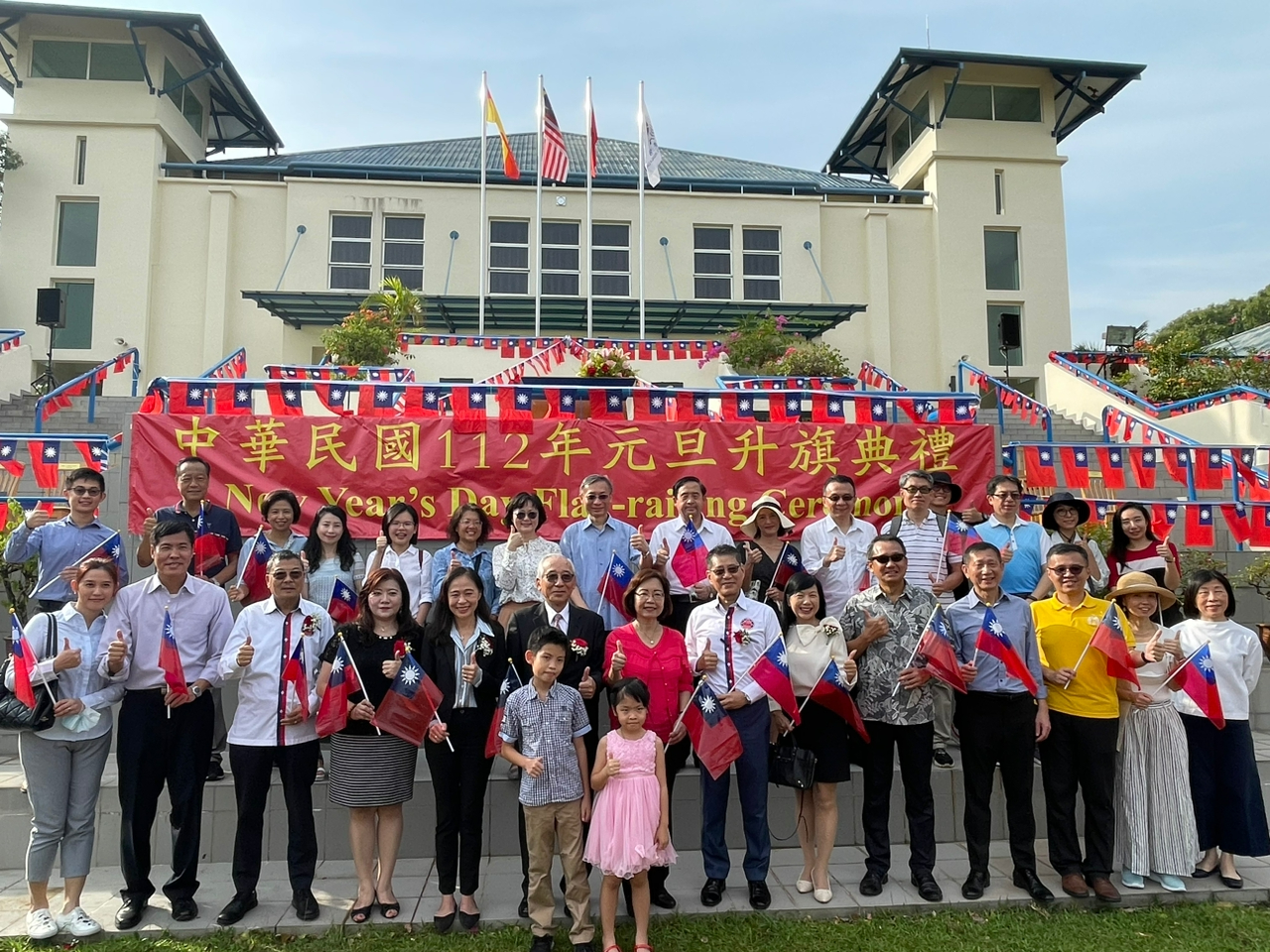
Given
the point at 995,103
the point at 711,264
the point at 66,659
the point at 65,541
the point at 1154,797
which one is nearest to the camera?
the point at 66,659

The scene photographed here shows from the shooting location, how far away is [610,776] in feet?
12.3

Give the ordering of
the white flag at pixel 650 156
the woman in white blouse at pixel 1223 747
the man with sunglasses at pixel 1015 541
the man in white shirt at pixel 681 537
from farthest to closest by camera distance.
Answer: the white flag at pixel 650 156, the man with sunglasses at pixel 1015 541, the man in white shirt at pixel 681 537, the woman in white blouse at pixel 1223 747

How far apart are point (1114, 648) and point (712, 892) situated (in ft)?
7.77

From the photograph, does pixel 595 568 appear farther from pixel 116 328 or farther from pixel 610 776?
pixel 116 328

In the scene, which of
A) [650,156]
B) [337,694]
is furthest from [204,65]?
[337,694]

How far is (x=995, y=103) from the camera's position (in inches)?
856

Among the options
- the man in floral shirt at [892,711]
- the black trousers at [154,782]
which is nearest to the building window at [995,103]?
the man in floral shirt at [892,711]

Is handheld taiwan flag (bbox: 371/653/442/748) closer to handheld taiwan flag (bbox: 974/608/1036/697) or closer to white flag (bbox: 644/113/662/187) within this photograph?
handheld taiwan flag (bbox: 974/608/1036/697)

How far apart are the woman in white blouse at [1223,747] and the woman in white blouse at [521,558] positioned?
11.2 ft

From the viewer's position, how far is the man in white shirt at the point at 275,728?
4.01 m

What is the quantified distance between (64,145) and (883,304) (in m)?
19.4

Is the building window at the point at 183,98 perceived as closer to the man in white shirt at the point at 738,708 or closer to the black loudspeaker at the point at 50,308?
the black loudspeaker at the point at 50,308

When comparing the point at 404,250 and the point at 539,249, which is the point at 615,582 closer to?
the point at 539,249

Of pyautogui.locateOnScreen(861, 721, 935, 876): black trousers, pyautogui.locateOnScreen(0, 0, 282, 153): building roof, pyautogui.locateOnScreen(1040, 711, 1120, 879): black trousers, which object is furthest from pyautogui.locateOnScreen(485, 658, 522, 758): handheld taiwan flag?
pyautogui.locateOnScreen(0, 0, 282, 153): building roof
